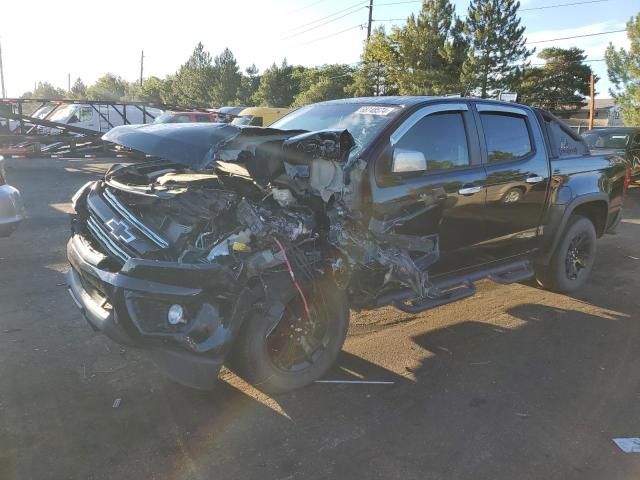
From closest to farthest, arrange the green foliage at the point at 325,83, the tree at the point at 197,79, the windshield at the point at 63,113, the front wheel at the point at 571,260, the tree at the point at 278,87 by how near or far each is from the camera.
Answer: the front wheel at the point at 571,260 < the windshield at the point at 63,113 < the green foliage at the point at 325,83 < the tree at the point at 278,87 < the tree at the point at 197,79

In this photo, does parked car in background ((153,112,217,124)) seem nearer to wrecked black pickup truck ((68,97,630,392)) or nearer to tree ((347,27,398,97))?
wrecked black pickup truck ((68,97,630,392))

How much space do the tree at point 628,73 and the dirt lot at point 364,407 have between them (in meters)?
20.2

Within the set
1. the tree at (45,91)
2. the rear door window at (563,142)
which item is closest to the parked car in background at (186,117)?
the rear door window at (563,142)

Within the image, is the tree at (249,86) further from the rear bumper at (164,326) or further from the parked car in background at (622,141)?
the rear bumper at (164,326)

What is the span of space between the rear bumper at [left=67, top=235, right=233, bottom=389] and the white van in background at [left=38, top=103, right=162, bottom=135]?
1884cm

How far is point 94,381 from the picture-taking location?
3676 mm

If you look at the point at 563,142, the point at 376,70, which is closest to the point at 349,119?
the point at 563,142

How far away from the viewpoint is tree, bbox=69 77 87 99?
7932 cm

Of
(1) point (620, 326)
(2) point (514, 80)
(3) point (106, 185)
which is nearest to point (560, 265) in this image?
(1) point (620, 326)

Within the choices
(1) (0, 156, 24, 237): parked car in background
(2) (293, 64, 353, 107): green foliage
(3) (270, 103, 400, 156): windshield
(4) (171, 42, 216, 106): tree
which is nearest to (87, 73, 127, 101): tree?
(4) (171, 42, 216, 106): tree

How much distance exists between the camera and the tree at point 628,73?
21.3m

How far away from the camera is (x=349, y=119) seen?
14.3ft

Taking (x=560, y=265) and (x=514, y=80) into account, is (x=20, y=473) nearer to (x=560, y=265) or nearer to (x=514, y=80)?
(x=560, y=265)

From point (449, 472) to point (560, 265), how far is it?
342 centimetres
